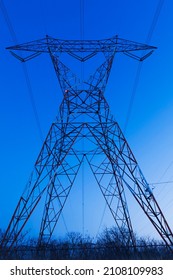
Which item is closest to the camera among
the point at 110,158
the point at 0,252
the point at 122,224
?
the point at 0,252

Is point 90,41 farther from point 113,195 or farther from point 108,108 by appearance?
point 113,195

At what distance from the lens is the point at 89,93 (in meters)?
20.0

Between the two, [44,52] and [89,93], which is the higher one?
[44,52]

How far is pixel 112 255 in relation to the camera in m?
16.0

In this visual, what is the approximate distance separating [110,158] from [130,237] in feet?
17.1
